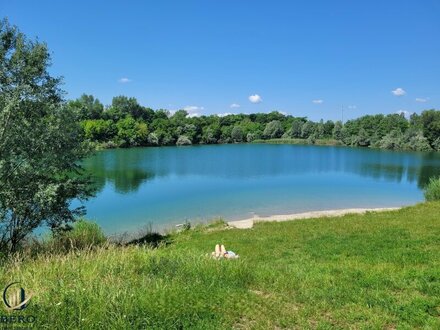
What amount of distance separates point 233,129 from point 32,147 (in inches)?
5370

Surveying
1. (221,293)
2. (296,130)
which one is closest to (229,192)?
(221,293)

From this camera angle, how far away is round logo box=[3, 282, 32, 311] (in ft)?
15.8

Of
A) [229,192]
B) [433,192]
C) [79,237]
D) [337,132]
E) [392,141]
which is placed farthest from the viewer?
[337,132]

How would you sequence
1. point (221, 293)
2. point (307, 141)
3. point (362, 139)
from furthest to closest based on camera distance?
1. point (307, 141)
2. point (362, 139)
3. point (221, 293)

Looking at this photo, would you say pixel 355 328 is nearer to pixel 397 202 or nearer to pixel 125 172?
pixel 397 202

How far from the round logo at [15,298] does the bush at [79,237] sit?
780 centimetres


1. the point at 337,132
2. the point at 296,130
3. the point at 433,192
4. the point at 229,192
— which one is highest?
the point at 296,130

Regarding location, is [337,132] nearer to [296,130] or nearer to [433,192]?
[296,130]

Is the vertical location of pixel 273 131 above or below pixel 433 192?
above

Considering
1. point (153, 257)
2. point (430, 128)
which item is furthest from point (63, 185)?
point (430, 128)

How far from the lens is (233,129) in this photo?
484 feet

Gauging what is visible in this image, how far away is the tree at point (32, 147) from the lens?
11750mm

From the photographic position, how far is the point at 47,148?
42.1ft

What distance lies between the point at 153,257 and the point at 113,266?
0.94 metres
